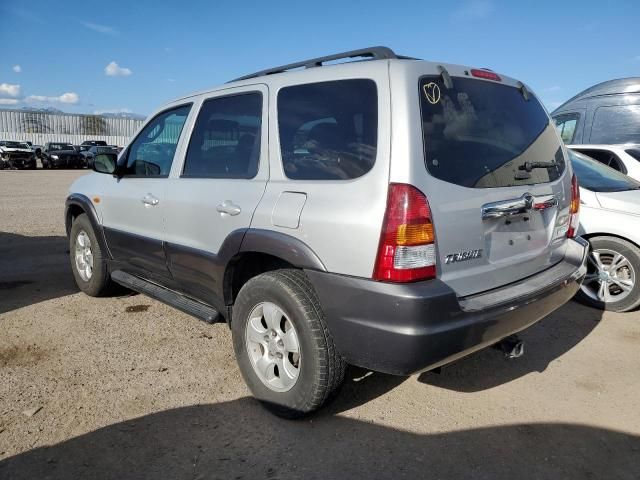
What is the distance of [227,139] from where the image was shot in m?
3.21

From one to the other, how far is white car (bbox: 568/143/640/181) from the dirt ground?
3005 mm

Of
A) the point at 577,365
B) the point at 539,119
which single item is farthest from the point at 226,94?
the point at 577,365

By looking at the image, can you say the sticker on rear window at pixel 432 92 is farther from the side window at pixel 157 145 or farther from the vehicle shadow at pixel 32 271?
the vehicle shadow at pixel 32 271

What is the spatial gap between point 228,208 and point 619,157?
19.1 ft

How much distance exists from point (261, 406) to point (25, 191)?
15903 millimetres

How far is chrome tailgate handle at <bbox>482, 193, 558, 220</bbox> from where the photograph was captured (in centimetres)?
245

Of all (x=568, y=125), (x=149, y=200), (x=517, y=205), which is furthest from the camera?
(x=568, y=125)

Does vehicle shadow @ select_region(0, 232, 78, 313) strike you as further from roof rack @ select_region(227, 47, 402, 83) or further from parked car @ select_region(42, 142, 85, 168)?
parked car @ select_region(42, 142, 85, 168)

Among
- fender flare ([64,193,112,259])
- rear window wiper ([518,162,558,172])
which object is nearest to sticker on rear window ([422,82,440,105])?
rear window wiper ([518,162,558,172])

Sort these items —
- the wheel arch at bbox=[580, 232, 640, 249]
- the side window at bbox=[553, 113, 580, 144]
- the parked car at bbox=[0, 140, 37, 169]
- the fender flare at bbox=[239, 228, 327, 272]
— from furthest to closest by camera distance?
the parked car at bbox=[0, 140, 37, 169] < the side window at bbox=[553, 113, 580, 144] < the wheel arch at bbox=[580, 232, 640, 249] < the fender flare at bbox=[239, 228, 327, 272]

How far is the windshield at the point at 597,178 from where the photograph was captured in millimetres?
4758

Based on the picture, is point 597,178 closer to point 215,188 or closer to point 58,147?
point 215,188

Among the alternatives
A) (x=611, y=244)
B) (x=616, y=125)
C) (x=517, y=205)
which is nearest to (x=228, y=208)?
(x=517, y=205)

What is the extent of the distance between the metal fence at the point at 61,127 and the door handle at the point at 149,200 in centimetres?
4446
